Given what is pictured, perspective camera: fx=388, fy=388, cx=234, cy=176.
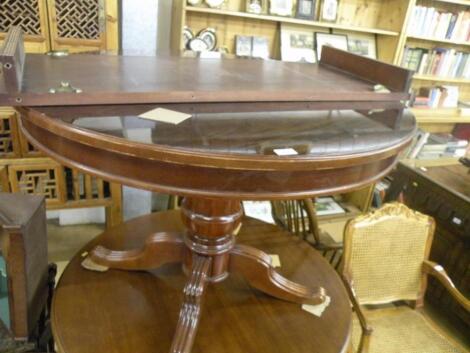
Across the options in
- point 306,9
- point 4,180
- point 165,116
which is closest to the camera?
point 165,116

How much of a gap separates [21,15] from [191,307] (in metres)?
1.24

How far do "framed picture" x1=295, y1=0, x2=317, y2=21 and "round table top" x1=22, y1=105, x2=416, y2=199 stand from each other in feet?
5.73

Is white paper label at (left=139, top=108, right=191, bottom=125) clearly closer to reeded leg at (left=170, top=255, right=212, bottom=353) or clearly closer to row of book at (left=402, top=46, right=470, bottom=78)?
reeded leg at (left=170, top=255, right=212, bottom=353)

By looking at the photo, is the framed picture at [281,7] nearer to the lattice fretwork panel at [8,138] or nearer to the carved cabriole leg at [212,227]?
the lattice fretwork panel at [8,138]

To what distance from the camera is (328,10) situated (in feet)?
7.66

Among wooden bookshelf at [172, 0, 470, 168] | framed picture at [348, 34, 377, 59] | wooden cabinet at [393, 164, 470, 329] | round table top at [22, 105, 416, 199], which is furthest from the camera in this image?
framed picture at [348, 34, 377, 59]

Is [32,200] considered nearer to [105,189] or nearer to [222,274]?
[222,274]

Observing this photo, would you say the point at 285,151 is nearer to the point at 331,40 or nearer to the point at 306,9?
the point at 306,9

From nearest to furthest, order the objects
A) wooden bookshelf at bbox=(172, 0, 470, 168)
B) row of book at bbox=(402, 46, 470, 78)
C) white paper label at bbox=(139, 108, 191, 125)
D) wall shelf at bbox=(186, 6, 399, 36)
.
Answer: white paper label at bbox=(139, 108, 191, 125) < wall shelf at bbox=(186, 6, 399, 36) < wooden bookshelf at bbox=(172, 0, 470, 168) < row of book at bbox=(402, 46, 470, 78)

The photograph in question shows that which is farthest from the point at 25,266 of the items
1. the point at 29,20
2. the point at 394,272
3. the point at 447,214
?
the point at 447,214

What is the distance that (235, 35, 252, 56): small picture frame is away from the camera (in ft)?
7.48

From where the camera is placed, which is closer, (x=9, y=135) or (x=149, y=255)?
(x=149, y=255)

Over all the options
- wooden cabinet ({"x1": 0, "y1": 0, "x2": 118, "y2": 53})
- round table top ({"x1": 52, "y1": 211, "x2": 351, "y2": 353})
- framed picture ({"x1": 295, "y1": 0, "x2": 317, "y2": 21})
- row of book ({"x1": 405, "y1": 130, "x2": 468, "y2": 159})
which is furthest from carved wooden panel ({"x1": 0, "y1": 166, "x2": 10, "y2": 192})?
row of book ({"x1": 405, "y1": 130, "x2": 468, "y2": 159})

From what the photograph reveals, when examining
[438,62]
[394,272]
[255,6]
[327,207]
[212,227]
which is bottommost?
[327,207]
